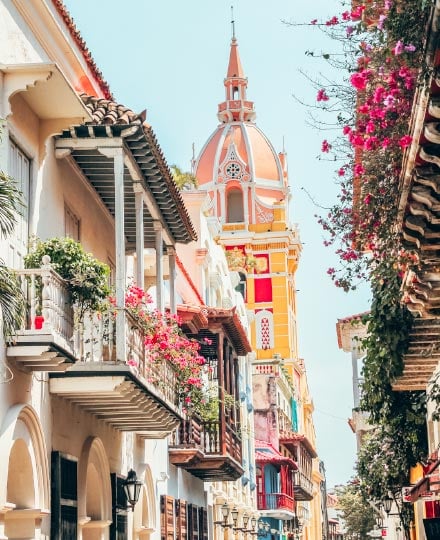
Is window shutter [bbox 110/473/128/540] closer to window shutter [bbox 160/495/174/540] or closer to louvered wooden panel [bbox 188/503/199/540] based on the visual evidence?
window shutter [bbox 160/495/174/540]

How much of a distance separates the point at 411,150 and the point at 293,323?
7082 centimetres

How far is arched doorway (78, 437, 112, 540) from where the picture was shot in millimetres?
16359

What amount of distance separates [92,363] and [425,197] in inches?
230

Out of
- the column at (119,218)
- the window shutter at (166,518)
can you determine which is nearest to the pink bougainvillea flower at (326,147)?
the column at (119,218)

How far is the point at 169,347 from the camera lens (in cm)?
1723

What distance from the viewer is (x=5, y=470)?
11805mm

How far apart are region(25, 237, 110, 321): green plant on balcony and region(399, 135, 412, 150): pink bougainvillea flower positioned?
460cm

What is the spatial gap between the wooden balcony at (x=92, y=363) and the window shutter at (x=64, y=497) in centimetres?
81

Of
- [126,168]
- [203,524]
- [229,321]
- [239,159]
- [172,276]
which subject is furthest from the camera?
[239,159]

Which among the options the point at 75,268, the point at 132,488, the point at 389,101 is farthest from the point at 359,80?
the point at 132,488

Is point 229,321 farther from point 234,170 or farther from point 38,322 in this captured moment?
point 234,170

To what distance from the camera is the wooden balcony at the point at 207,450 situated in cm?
2312

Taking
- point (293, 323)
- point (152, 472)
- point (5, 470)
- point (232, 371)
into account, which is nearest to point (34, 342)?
point (5, 470)

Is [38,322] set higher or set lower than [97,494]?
higher
